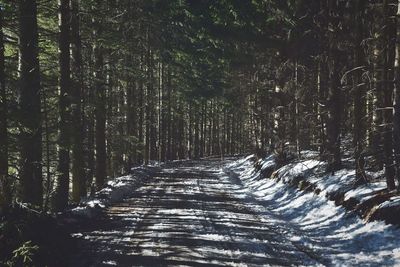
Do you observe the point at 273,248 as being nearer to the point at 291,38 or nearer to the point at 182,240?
the point at 182,240

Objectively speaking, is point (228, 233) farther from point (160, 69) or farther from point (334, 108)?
point (160, 69)

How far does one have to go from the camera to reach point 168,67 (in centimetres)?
4628

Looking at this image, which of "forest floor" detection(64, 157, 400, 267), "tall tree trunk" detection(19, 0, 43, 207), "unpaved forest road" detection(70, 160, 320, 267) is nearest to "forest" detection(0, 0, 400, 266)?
"tall tree trunk" detection(19, 0, 43, 207)

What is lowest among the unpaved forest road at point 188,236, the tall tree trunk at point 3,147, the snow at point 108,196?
the unpaved forest road at point 188,236

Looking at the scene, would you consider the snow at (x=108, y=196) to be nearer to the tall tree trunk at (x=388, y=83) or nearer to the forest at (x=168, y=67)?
the forest at (x=168, y=67)

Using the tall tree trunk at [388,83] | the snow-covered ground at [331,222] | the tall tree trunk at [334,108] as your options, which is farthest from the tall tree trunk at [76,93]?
the tall tree trunk at [388,83]

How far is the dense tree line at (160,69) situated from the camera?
1181cm

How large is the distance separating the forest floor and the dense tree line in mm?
1729

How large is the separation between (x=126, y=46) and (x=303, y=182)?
10.4m

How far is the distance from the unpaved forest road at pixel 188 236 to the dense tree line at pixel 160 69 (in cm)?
209

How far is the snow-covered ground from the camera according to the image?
974 cm

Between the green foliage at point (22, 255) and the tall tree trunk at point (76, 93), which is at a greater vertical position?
the tall tree trunk at point (76, 93)

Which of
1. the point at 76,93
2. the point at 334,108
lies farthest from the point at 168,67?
the point at 334,108

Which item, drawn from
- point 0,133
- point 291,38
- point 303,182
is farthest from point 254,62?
point 0,133
